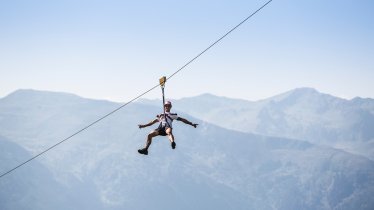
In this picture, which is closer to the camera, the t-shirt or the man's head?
the t-shirt

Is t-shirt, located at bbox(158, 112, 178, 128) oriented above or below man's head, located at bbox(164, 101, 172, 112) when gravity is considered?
below

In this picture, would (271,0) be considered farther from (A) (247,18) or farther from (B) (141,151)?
(B) (141,151)

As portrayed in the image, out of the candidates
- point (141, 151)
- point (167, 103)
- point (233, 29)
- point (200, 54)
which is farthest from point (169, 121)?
point (233, 29)

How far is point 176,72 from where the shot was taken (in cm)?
1470

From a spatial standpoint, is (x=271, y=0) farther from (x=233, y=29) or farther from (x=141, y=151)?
(x=141, y=151)

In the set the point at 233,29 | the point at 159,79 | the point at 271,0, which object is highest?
the point at 271,0

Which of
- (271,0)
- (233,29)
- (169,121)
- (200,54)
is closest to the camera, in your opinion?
(271,0)

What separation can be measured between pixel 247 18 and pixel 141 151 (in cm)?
684

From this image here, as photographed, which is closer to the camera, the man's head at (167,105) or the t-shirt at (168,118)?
the t-shirt at (168,118)

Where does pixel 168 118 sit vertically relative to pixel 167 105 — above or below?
below

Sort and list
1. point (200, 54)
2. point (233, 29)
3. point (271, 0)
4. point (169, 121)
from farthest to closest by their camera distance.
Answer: point (169, 121) → point (200, 54) → point (233, 29) → point (271, 0)

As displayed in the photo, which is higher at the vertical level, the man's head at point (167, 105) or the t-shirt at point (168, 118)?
the man's head at point (167, 105)

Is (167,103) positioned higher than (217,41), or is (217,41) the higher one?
(217,41)

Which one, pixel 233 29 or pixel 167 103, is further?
pixel 167 103
